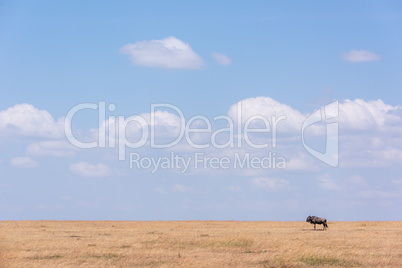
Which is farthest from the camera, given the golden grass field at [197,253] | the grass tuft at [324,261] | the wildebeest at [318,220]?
the wildebeest at [318,220]

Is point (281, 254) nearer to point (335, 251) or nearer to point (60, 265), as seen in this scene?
point (335, 251)

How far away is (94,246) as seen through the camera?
95.0 ft

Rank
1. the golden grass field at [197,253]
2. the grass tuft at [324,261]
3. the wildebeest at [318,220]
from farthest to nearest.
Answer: the wildebeest at [318,220] → the grass tuft at [324,261] → the golden grass field at [197,253]

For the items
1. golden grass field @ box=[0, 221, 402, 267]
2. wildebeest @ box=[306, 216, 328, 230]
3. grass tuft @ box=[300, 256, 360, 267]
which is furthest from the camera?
wildebeest @ box=[306, 216, 328, 230]

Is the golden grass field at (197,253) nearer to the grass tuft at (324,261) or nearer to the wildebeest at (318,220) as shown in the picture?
the grass tuft at (324,261)

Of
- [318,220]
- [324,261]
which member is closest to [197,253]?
[324,261]

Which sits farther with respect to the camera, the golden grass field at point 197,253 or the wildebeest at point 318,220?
the wildebeest at point 318,220

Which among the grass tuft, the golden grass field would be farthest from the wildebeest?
the grass tuft

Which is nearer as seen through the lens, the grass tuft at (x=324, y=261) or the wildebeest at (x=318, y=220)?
the grass tuft at (x=324, y=261)

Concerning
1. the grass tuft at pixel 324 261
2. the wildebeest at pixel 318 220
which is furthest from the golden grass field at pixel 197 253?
the wildebeest at pixel 318 220

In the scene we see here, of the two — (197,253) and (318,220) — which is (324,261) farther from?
(318,220)

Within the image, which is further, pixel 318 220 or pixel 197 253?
pixel 318 220

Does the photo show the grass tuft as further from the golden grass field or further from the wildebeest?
the wildebeest

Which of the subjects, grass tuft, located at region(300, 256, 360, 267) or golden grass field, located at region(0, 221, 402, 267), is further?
grass tuft, located at region(300, 256, 360, 267)
